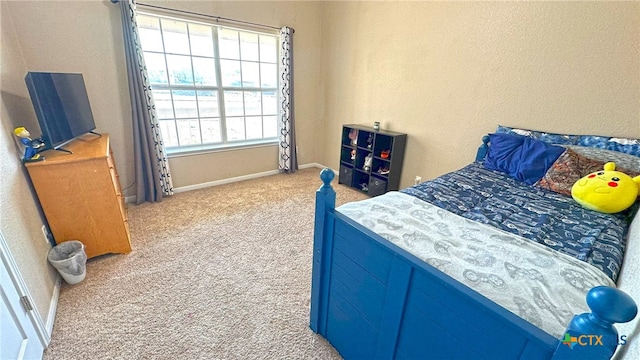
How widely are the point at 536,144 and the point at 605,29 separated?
0.84 meters

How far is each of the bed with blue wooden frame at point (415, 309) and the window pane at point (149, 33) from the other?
278 cm

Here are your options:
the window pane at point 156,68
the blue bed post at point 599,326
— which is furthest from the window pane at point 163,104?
the blue bed post at point 599,326

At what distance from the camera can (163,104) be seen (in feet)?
9.78

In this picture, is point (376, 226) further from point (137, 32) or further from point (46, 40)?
point (46, 40)

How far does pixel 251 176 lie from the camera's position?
3807 mm

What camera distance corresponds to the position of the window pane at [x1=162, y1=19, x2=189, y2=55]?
2809 mm

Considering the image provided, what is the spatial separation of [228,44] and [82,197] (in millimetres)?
2299

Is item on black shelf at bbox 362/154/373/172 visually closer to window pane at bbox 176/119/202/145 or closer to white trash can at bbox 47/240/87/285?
window pane at bbox 176/119/202/145

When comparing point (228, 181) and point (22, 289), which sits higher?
point (22, 289)

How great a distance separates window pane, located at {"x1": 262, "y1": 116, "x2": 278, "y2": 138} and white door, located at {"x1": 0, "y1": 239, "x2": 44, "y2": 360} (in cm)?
293

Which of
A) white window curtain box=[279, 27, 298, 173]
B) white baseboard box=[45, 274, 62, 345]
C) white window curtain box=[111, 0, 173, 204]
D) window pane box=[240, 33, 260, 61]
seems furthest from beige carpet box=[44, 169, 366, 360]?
window pane box=[240, 33, 260, 61]

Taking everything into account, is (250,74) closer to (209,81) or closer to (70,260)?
(209,81)

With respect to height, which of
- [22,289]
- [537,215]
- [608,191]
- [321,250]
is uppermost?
[608,191]

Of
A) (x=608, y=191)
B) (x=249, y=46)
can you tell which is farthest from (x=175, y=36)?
(x=608, y=191)
